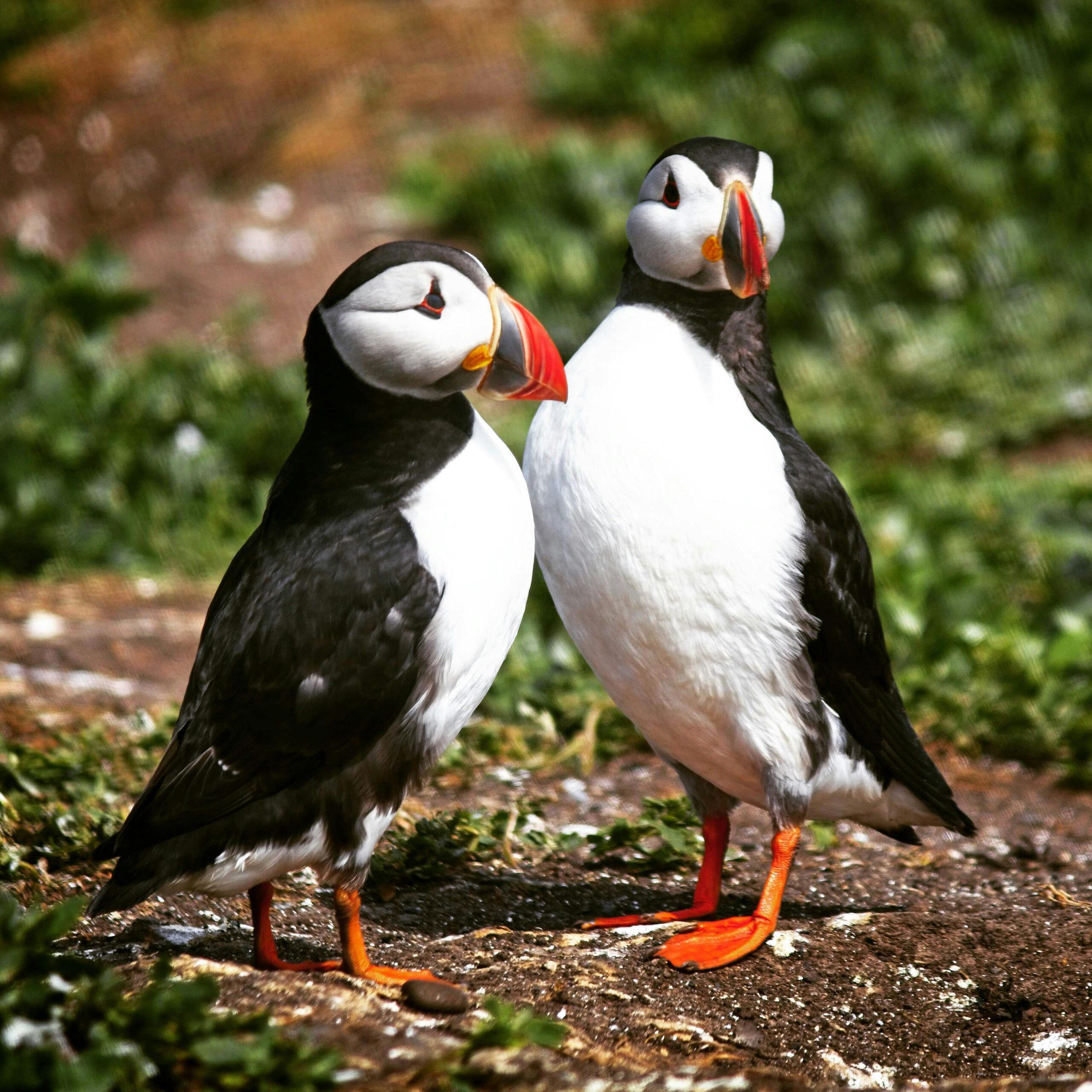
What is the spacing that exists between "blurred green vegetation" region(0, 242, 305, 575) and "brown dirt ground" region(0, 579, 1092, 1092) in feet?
8.92

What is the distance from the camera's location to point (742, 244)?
131 inches

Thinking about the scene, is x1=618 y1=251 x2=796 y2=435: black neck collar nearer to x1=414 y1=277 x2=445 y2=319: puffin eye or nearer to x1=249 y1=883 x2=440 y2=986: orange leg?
x1=414 y1=277 x2=445 y2=319: puffin eye

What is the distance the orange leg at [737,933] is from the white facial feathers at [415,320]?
134 cm

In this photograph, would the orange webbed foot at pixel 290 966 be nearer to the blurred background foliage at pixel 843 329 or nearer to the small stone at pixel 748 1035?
the small stone at pixel 748 1035

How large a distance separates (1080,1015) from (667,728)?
109cm

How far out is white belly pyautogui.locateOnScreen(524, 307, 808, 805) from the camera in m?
3.40

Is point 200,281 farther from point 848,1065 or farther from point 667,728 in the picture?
point 848,1065

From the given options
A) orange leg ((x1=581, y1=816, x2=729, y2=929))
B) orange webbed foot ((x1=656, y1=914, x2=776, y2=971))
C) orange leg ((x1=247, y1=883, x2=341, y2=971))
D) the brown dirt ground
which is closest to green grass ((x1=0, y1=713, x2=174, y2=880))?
the brown dirt ground

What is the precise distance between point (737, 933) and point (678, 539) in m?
0.88

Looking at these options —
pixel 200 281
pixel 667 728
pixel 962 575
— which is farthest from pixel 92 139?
pixel 667 728

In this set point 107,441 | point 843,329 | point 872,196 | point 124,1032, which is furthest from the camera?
point 872,196

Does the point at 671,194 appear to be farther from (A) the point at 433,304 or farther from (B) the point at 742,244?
(A) the point at 433,304

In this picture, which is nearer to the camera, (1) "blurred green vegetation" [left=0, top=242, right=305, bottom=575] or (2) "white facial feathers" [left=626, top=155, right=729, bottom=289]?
(2) "white facial feathers" [left=626, top=155, right=729, bottom=289]

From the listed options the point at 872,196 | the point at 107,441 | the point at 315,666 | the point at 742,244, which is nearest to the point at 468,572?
the point at 315,666
